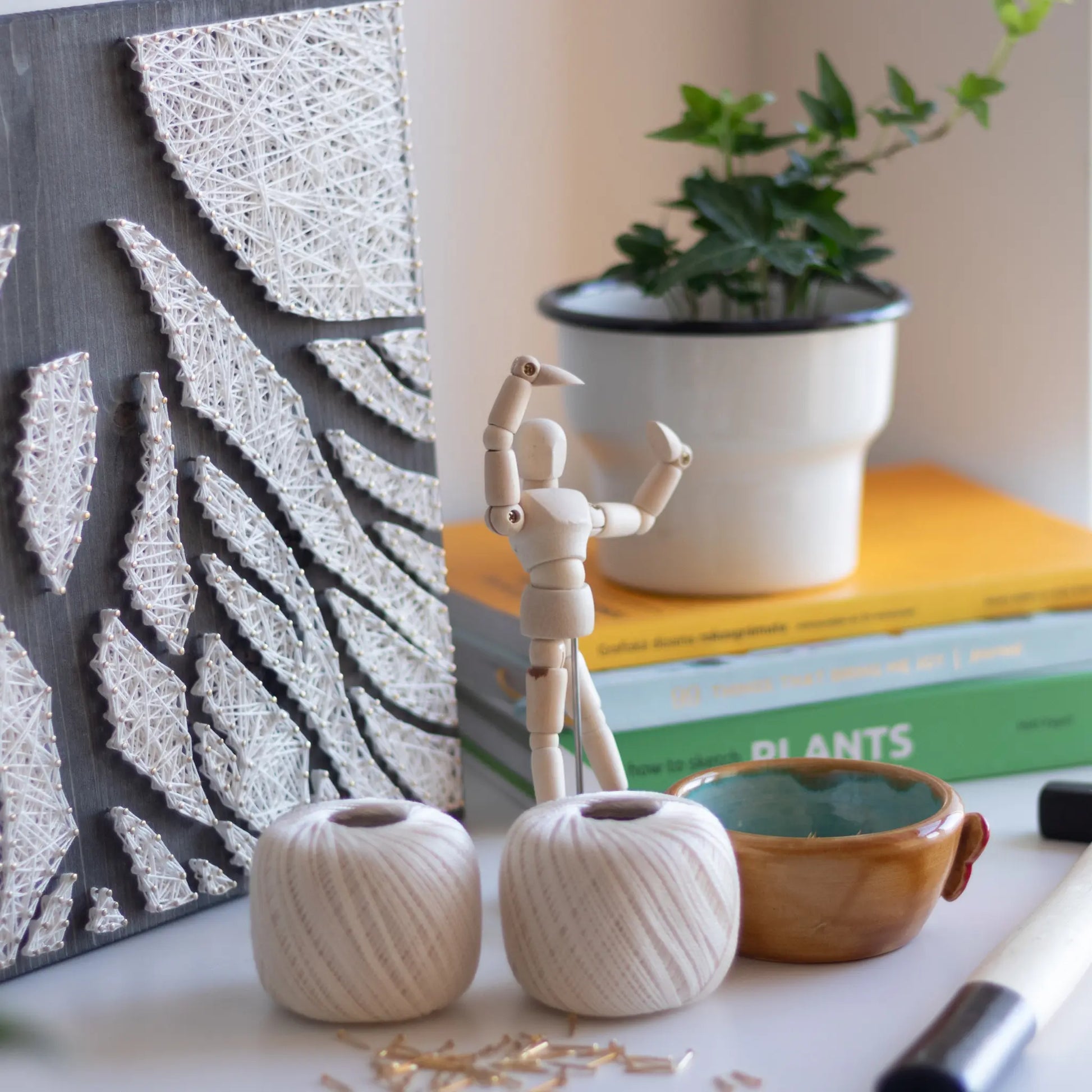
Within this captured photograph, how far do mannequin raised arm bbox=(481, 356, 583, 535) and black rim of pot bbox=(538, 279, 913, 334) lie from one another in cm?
14

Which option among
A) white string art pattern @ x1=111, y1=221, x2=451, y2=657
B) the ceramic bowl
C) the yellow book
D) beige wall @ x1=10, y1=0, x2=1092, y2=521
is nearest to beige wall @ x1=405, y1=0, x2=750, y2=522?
beige wall @ x1=10, y1=0, x2=1092, y2=521

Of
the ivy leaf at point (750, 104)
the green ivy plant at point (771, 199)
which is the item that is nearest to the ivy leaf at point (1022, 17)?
the green ivy plant at point (771, 199)

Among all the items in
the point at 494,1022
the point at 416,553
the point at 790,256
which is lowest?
the point at 494,1022

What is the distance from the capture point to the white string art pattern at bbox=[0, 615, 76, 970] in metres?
0.45

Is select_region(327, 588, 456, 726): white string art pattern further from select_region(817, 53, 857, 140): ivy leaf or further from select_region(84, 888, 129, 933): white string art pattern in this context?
select_region(817, 53, 857, 140): ivy leaf

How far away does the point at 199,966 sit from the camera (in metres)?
0.48

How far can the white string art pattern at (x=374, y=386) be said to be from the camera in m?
0.53

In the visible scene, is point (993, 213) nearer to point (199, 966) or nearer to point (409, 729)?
point (409, 729)

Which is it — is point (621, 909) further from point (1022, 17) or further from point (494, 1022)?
point (1022, 17)

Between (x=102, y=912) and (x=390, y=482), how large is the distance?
18 centimetres

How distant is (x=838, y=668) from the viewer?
1.95 feet

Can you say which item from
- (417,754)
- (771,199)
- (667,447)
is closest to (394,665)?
(417,754)

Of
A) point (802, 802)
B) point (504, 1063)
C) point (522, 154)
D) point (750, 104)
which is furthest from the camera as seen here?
point (522, 154)

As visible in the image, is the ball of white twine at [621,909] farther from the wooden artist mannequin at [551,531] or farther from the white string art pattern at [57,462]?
the white string art pattern at [57,462]
